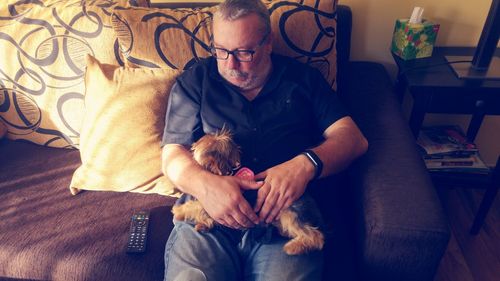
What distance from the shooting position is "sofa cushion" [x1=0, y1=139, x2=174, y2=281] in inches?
48.4

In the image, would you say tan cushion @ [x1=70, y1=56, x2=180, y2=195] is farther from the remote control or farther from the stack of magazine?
the stack of magazine

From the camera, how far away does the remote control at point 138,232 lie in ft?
4.11

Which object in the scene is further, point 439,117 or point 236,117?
point 439,117

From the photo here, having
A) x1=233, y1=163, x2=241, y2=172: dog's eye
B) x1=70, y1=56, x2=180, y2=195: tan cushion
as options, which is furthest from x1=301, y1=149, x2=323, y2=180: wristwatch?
x1=70, y1=56, x2=180, y2=195: tan cushion

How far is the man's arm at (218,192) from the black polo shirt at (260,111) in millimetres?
115

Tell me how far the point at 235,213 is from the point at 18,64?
1176 mm

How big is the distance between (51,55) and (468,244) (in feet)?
6.64

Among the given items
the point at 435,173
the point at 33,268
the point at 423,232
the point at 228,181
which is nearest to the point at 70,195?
the point at 33,268

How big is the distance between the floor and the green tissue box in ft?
2.73

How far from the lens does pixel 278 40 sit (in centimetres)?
145

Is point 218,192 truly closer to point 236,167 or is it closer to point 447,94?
point 236,167

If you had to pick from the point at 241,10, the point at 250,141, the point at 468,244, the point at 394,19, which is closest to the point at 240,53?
the point at 241,10

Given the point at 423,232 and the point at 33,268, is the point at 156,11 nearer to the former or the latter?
the point at 33,268

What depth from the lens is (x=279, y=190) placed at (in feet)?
3.78
